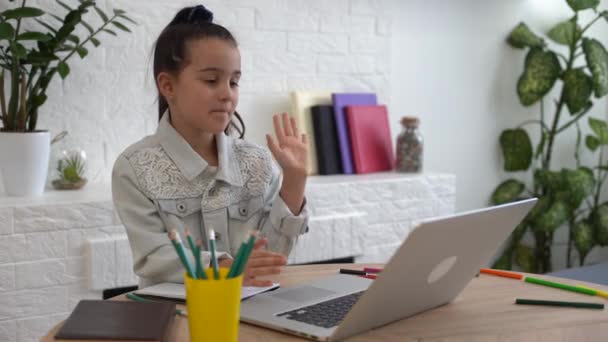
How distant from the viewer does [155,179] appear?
4.94 ft

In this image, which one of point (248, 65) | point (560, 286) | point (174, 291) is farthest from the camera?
point (248, 65)

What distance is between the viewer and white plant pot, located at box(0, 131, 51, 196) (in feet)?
7.48

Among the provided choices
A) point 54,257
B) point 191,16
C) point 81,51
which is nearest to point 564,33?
point 81,51

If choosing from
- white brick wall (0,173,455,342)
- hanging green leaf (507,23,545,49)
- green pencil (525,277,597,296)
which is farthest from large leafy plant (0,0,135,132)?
hanging green leaf (507,23,545,49)

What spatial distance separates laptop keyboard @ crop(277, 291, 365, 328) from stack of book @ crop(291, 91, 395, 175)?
1.74 meters

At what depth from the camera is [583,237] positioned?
346 cm

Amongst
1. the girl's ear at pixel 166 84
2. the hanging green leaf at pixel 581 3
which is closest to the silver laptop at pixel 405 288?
the girl's ear at pixel 166 84

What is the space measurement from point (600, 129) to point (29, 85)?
2429mm

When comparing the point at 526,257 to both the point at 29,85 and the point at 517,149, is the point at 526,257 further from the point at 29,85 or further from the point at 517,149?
the point at 29,85

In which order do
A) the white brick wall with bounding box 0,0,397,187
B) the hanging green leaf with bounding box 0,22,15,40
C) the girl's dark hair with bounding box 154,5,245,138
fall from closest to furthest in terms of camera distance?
the girl's dark hair with bounding box 154,5,245,138
the hanging green leaf with bounding box 0,22,15,40
the white brick wall with bounding box 0,0,397,187

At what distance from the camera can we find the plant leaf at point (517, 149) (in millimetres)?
3537

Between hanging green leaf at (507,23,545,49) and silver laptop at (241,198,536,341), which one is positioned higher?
hanging green leaf at (507,23,545,49)

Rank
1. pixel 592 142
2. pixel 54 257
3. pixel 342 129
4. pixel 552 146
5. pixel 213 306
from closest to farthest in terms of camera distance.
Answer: pixel 213 306, pixel 54 257, pixel 342 129, pixel 592 142, pixel 552 146

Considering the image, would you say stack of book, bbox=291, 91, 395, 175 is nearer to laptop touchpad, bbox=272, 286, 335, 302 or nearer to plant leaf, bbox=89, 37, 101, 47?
plant leaf, bbox=89, 37, 101, 47
